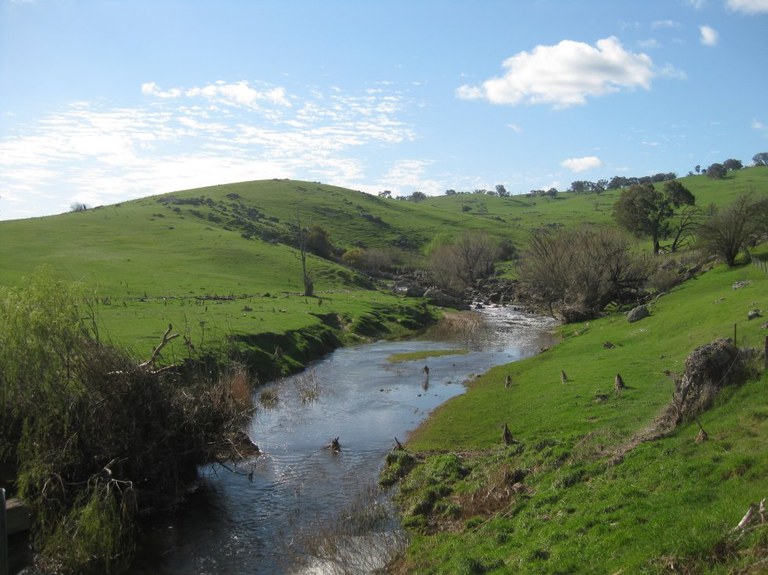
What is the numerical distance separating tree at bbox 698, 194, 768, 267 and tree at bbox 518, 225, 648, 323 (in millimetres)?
8666

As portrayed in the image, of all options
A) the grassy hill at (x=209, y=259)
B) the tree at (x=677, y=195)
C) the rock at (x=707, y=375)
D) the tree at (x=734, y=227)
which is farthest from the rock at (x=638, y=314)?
the tree at (x=677, y=195)

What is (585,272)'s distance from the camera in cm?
7231

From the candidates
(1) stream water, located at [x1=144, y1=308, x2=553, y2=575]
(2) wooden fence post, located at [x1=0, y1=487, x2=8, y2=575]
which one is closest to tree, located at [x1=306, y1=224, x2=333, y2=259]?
(1) stream water, located at [x1=144, y1=308, x2=553, y2=575]

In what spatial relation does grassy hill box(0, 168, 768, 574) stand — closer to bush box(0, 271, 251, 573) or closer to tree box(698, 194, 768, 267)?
bush box(0, 271, 251, 573)

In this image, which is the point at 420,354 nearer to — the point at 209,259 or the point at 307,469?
the point at 307,469

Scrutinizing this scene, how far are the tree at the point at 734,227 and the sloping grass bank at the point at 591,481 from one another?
34976mm

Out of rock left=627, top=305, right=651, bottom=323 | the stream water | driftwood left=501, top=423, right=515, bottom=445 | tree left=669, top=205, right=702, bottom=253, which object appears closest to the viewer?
the stream water

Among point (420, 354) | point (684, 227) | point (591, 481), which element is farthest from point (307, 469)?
point (684, 227)

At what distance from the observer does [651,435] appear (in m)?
19.8

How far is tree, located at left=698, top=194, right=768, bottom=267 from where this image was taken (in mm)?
66000

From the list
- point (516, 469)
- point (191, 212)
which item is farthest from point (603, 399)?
point (191, 212)

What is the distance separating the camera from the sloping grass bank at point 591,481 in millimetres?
13375

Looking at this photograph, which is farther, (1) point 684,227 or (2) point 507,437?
(1) point 684,227

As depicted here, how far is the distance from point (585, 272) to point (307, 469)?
176 ft
